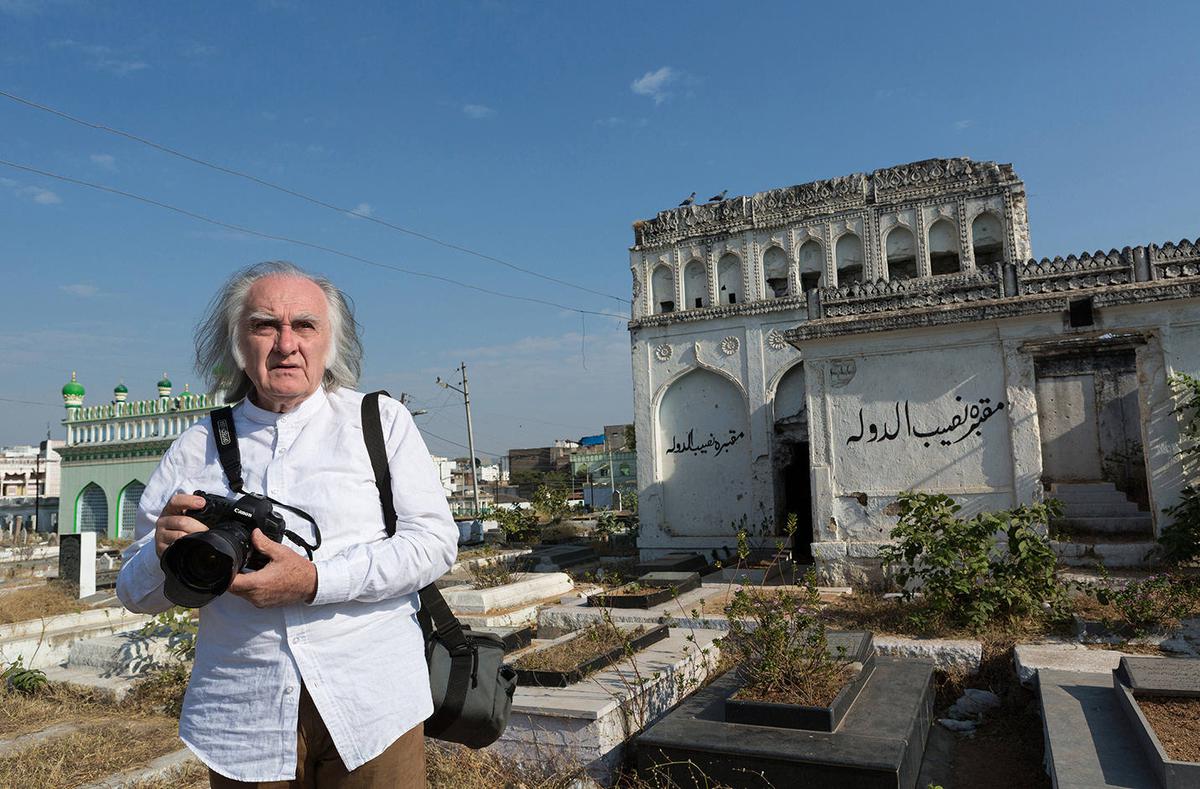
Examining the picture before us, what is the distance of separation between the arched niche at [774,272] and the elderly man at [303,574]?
49.1ft

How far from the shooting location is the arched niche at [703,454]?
15.8 metres

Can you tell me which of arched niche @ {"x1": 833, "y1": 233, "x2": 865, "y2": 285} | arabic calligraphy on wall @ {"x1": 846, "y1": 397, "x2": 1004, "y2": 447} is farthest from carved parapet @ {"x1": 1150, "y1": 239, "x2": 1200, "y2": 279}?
arched niche @ {"x1": 833, "y1": 233, "x2": 865, "y2": 285}

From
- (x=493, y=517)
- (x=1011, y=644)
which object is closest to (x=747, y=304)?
(x=1011, y=644)

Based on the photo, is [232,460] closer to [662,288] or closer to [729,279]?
[729,279]

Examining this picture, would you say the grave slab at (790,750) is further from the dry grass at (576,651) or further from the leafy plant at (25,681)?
the leafy plant at (25,681)

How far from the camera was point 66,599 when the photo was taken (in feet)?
34.1

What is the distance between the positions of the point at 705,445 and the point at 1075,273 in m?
8.04

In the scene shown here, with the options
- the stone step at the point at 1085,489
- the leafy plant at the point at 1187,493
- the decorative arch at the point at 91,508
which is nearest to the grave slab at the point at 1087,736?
the leafy plant at the point at 1187,493

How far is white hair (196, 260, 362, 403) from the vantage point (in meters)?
2.15

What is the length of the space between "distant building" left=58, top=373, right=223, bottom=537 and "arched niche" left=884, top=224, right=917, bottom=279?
779 inches

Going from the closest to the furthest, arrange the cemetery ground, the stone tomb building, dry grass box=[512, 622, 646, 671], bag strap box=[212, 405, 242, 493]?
bag strap box=[212, 405, 242, 493]
the cemetery ground
dry grass box=[512, 622, 646, 671]
the stone tomb building

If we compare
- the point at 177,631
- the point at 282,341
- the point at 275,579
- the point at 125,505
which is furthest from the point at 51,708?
the point at 125,505

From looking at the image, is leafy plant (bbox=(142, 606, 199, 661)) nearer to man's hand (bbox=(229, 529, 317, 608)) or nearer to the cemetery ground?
the cemetery ground

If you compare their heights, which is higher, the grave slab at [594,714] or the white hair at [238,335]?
the white hair at [238,335]
